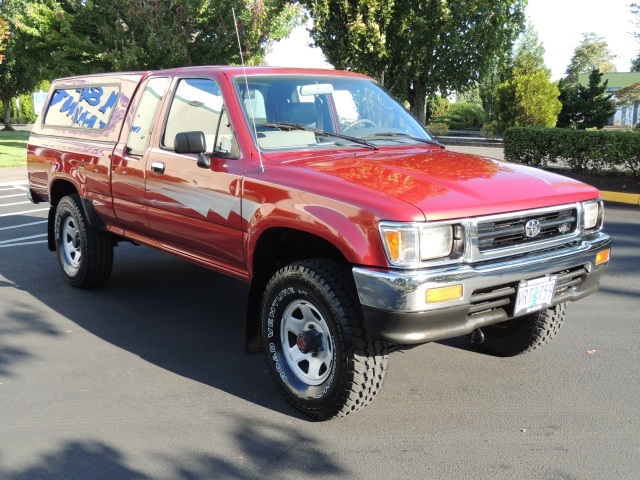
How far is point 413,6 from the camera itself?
1867cm

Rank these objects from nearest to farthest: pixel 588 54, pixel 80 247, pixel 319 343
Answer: pixel 319 343 < pixel 80 247 < pixel 588 54

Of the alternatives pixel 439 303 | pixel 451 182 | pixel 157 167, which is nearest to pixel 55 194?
pixel 157 167

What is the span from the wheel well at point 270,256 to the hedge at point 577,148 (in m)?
11.2

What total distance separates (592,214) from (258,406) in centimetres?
235

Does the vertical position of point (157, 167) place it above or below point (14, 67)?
below

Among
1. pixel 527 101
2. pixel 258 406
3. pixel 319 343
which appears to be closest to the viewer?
pixel 319 343

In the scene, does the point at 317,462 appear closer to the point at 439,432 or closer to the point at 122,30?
the point at 439,432

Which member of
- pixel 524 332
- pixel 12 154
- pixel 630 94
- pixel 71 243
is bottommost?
pixel 524 332

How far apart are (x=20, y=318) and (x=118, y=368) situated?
1560 mm

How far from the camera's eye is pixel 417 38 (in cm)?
1905

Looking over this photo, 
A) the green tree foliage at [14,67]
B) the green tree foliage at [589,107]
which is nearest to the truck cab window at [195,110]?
the green tree foliage at [14,67]

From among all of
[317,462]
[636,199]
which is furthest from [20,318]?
[636,199]

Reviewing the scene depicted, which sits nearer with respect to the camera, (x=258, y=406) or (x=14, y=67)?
(x=258, y=406)

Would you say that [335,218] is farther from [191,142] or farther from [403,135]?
[403,135]
